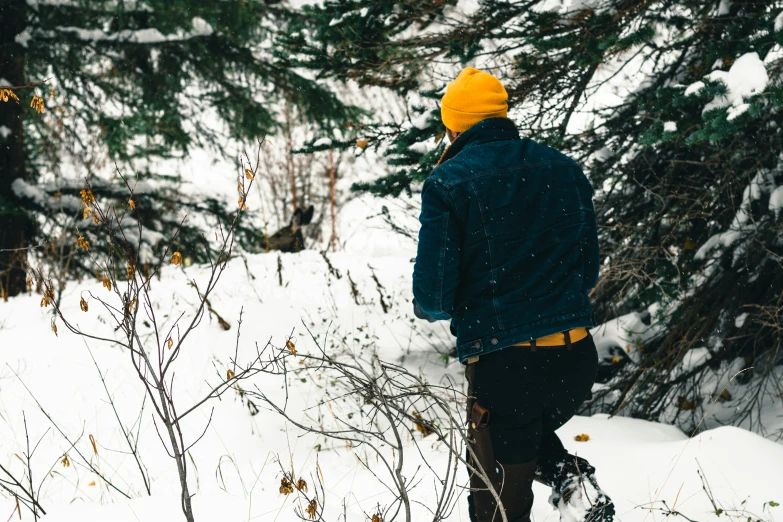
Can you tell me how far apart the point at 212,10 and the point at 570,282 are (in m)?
6.77

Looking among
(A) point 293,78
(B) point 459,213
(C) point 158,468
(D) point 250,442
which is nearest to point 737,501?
(B) point 459,213

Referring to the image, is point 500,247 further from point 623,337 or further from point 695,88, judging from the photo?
point 623,337

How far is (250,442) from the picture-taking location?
410 centimetres

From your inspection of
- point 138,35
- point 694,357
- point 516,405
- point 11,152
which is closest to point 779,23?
point 516,405

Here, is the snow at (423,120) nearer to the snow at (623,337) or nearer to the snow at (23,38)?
the snow at (623,337)

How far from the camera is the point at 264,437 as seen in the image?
164 inches

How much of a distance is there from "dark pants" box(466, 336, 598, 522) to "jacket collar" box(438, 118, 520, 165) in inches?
27.4

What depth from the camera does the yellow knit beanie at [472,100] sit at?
6.72 feet

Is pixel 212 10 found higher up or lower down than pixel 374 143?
higher up

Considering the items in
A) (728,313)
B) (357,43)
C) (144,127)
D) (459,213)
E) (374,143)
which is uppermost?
(144,127)

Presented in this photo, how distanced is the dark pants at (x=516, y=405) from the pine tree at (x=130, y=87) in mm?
6335

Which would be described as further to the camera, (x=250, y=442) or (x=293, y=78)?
(x=293, y=78)

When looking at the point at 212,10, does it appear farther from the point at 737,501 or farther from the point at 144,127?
the point at 737,501

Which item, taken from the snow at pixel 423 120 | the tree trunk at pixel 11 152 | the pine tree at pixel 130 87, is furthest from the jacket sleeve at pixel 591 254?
the tree trunk at pixel 11 152
